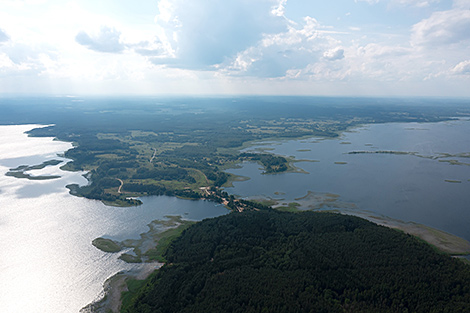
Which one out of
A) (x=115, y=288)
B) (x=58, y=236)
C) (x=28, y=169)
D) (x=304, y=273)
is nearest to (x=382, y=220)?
(x=304, y=273)

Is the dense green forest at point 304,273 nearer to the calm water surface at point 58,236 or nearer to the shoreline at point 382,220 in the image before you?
the shoreline at point 382,220

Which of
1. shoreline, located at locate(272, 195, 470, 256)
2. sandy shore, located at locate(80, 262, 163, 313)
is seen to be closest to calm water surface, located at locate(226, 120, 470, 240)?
shoreline, located at locate(272, 195, 470, 256)

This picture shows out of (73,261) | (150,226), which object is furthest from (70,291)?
(150,226)

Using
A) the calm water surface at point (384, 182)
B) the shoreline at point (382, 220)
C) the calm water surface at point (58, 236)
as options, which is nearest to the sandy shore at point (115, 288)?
the calm water surface at point (58, 236)

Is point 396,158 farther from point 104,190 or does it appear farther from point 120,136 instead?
point 120,136

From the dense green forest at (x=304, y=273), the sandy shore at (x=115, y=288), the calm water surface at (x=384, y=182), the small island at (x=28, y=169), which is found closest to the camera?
the dense green forest at (x=304, y=273)

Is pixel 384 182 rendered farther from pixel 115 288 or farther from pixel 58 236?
pixel 58 236
